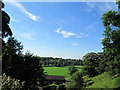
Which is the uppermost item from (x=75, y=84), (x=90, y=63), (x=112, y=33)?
(x=112, y=33)

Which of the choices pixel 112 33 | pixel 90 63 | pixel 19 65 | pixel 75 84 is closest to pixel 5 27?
pixel 19 65

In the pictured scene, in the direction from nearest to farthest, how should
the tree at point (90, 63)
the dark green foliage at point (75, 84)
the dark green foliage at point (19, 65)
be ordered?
the dark green foliage at point (19, 65), the dark green foliage at point (75, 84), the tree at point (90, 63)

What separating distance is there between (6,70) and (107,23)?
8.97m

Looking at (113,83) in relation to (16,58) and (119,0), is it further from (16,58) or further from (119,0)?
(16,58)

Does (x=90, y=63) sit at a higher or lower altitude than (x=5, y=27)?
lower

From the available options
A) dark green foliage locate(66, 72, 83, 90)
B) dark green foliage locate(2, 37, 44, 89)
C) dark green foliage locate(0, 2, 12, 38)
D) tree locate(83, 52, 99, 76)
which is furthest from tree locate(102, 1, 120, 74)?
tree locate(83, 52, 99, 76)

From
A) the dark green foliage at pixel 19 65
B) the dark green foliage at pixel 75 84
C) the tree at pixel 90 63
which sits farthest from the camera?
the tree at pixel 90 63

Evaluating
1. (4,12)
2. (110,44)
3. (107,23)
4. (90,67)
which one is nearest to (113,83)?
(110,44)

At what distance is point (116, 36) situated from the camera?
10820mm

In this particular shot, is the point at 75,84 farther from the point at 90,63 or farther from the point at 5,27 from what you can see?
the point at 90,63

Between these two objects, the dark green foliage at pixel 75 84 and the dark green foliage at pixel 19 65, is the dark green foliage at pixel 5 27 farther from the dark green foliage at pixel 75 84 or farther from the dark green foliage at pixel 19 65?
the dark green foliage at pixel 75 84

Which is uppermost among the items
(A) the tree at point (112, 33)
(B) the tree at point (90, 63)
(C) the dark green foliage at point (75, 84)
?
(A) the tree at point (112, 33)

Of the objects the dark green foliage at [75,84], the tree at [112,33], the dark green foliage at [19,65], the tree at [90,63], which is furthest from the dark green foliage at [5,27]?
the tree at [90,63]

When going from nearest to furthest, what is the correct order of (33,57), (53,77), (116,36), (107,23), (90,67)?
(116,36) < (107,23) < (33,57) < (90,67) < (53,77)
